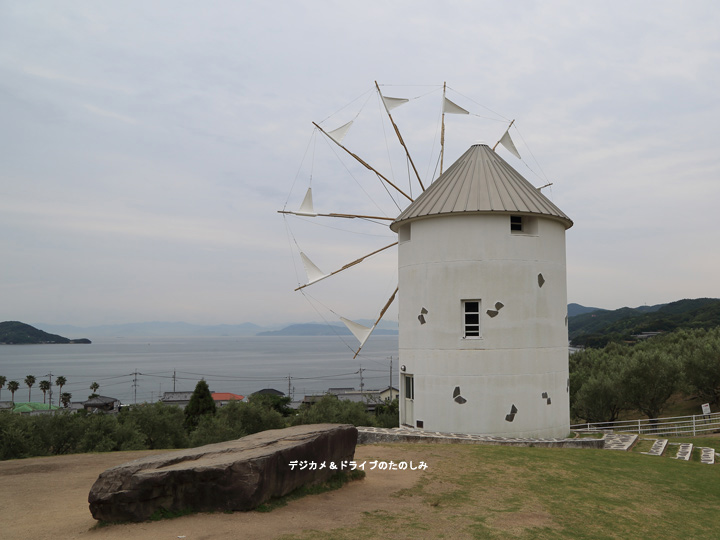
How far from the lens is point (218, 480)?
812 centimetres

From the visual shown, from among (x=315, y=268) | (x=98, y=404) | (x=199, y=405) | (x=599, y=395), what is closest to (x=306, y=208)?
(x=315, y=268)

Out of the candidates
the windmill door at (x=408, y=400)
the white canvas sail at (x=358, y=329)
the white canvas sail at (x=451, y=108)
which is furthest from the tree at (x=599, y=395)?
the white canvas sail at (x=451, y=108)

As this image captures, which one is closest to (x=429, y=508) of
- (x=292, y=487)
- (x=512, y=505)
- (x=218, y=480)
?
(x=512, y=505)

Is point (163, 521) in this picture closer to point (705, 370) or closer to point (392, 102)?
point (392, 102)

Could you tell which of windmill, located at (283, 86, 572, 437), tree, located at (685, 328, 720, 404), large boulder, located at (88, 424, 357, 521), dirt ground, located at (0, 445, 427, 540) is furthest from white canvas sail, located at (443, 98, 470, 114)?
tree, located at (685, 328, 720, 404)

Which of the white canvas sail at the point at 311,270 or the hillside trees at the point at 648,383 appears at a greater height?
the white canvas sail at the point at 311,270

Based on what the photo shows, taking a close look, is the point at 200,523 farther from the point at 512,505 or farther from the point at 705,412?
the point at 705,412

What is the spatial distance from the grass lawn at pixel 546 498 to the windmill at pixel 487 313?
2.72 meters

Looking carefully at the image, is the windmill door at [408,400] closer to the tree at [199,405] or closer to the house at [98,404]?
the tree at [199,405]

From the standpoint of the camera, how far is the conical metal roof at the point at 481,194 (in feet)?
58.6

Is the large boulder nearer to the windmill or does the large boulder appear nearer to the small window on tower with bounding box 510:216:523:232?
the windmill

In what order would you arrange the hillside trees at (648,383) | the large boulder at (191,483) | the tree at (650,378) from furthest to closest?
the hillside trees at (648,383), the tree at (650,378), the large boulder at (191,483)

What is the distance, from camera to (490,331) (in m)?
17.4

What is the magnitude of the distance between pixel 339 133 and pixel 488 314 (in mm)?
9336
